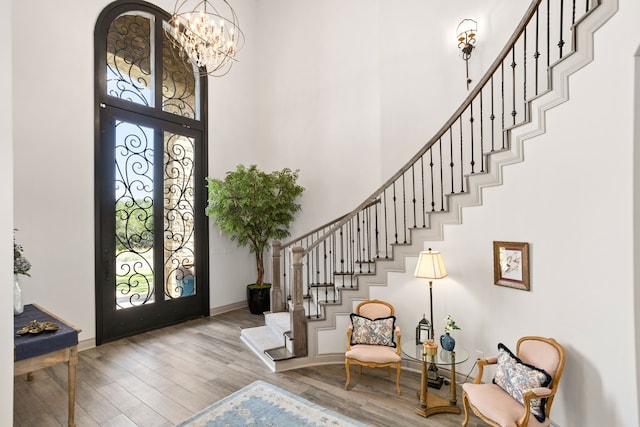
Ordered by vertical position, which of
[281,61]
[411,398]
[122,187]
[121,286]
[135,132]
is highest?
[281,61]

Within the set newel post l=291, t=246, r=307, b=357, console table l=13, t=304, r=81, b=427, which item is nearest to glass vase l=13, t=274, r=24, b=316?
console table l=13, t=304, r=81, b=427

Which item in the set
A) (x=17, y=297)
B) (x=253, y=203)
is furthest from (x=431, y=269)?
(x=17, y=297)

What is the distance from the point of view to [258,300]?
5.77 metres

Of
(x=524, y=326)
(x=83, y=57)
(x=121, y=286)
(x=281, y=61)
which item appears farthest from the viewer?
(x=281, y=61)

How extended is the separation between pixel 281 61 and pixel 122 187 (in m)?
3.85

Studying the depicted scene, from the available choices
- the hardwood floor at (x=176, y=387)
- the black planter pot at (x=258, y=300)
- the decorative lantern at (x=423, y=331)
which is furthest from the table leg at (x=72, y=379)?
the black planter pot at (x=258, y=300)

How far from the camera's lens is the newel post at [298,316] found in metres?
3.69

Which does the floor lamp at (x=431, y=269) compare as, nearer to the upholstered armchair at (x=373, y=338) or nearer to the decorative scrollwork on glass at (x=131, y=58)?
the upholstered armchair at (x=373, y=338)

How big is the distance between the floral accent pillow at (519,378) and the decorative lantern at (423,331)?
802 millimetres

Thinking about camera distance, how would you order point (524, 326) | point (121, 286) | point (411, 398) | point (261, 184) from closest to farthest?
point (524, 326)
point (411, 398)
point (121, 286)
point (261, 184)

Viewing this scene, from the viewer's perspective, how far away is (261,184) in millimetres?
5344

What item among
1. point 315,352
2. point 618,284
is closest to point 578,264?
point 618,284

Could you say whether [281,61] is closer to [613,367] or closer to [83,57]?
[83,57]

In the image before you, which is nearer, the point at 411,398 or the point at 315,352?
the point at 411,398
